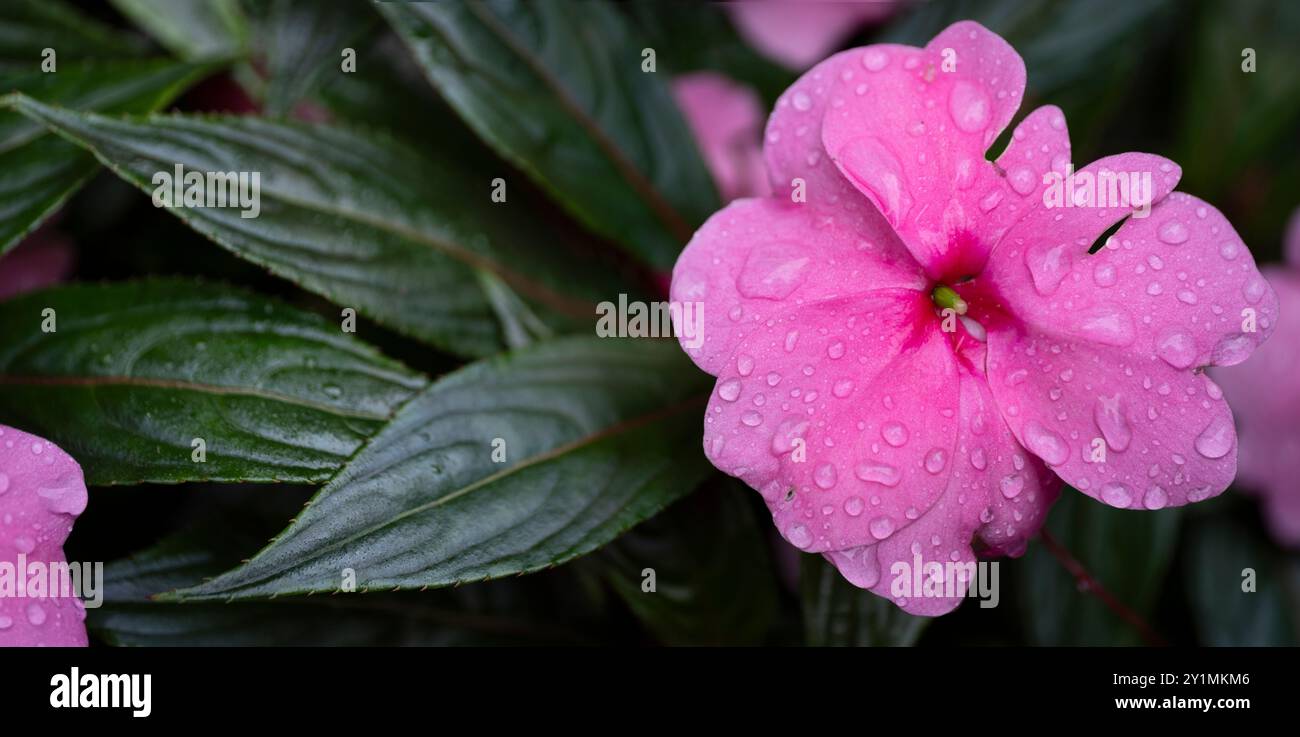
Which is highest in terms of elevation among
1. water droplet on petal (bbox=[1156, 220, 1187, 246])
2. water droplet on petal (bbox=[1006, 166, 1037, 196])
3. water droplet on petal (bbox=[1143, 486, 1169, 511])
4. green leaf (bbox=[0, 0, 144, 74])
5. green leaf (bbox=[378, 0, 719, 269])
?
green leaf (bbox=[0, 0, 144, 74])


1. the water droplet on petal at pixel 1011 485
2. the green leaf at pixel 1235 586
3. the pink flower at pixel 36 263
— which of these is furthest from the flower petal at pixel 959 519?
the pink flower at pixel 36 263

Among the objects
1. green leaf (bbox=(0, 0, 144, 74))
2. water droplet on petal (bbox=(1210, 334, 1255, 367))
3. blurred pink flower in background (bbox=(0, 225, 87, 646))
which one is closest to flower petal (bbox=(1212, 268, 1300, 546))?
Answer: water droplet on petal (bbox=(1210, 334, 1255, 367))

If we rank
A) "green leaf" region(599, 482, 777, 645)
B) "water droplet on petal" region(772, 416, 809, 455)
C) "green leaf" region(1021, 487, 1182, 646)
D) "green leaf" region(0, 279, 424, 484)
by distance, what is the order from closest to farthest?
"water droplet on petal" region(772, 416, 809, 455), "green leaf" region(0, 279, 424, 484), "green leaf" region(599, 482, 777, 645), "green leaf" region(1021, 487, 1182, 646)

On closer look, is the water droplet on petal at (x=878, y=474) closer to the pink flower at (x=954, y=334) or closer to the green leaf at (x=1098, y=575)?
→ the pink flower at (x=954, y=334)

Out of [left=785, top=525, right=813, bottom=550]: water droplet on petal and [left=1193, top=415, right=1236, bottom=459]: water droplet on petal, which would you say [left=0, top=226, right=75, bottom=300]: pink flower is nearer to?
[left=785, top=525, right=813, bottom=550]: water droplet on petal

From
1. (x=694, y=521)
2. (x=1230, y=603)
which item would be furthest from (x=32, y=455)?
(x=1230, y=603)
